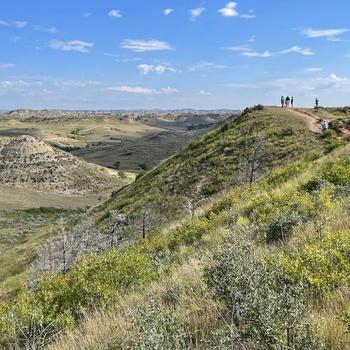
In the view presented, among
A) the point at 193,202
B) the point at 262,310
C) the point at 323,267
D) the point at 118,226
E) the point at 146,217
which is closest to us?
the point at 262,310

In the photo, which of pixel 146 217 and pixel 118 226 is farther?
pixel 118 226

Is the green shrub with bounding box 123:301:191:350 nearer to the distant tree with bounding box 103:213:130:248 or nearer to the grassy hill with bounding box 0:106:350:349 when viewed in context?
the grassy hill with bounding box 0:106:350:349

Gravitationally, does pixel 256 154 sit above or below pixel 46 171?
above

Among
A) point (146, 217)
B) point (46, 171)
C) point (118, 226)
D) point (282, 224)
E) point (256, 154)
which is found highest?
point (256, 154)

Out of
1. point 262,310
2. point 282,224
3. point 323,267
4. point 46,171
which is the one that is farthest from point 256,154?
point 46,171

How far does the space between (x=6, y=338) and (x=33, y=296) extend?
1469 mm

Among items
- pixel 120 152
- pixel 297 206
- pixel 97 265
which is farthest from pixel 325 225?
pixel 120 152

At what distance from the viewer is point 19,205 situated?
217ft

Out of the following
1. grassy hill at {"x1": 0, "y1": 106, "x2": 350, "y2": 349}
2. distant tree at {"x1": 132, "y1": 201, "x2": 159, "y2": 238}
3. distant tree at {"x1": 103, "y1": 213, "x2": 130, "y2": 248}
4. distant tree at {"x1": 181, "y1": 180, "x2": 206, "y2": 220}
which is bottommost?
distant tree at {"x1": 103, "y1": 213, "x2": 130, "y2": 248}

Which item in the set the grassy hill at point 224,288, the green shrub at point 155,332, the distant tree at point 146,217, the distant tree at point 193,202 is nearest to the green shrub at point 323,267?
the grassy hill at point 224,288

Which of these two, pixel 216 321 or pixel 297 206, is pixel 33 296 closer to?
pixel 216 321

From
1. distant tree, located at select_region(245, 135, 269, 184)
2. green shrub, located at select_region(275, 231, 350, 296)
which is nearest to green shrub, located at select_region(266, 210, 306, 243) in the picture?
green shrub, located at select_region(275, 231, 350, 296)

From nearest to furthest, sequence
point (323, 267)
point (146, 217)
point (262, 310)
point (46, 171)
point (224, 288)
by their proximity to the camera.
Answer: point (262, 310)
point (224, 288)
point (323, 267)
point (146, 217)
point (46, 171)

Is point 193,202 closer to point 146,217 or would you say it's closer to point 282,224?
point 146,217
